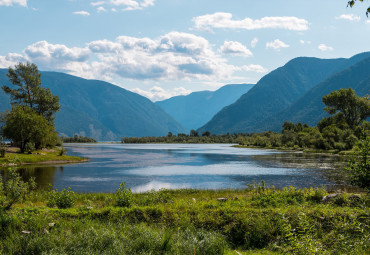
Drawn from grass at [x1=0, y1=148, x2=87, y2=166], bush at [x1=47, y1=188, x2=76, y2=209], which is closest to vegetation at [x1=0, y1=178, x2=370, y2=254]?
bush at [x1=47, y1=188, x2=76, y2=209]

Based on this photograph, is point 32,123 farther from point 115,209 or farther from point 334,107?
point 334,107

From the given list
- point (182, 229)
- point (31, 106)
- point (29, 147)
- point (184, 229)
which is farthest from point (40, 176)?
point (31, 106)

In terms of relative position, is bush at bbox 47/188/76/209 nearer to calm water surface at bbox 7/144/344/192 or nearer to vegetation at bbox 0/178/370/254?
vegetation at bbox 0/178/370/254

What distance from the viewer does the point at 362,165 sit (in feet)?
49.8

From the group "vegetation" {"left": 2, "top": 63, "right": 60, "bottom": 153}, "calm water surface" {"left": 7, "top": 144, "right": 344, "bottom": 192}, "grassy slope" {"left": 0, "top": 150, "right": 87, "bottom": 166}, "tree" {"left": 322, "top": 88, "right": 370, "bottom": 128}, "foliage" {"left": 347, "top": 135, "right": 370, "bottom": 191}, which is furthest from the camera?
"tree" {"left": 322, "top": 88, "right": 370, "bottom": 128}

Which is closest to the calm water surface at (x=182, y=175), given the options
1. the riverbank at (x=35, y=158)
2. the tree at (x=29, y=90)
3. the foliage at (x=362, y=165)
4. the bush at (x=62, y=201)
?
the riverbank at (x=35, y=158)

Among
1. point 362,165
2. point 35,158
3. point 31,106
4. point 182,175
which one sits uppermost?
point 31,106

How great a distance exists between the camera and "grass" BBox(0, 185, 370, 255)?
1191cm

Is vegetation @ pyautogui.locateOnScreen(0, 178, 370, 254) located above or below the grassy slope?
above

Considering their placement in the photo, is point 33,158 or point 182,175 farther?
point 33,158

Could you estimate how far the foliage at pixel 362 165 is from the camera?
14.8 metres

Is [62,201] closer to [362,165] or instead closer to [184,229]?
[184,229]

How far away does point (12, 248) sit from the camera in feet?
39.7

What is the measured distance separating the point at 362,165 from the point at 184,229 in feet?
31.5
